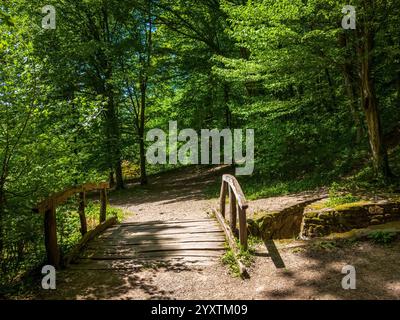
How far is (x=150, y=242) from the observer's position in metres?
6.91

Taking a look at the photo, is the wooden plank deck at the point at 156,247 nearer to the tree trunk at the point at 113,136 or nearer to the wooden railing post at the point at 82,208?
the wooden railing post at the point at 82,208

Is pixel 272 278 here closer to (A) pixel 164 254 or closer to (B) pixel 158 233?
(A) pixel 164 254

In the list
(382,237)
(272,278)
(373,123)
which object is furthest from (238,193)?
(373,123)

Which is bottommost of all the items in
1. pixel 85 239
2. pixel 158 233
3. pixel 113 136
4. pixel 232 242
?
pixel 158 233

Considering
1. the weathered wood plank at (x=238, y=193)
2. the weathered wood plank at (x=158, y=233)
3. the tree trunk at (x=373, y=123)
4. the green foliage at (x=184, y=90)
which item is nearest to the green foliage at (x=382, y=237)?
the weathered wood plank at (x=238, y=193)

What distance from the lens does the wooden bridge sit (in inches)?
223

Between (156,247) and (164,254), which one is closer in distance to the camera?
→ (164,254)

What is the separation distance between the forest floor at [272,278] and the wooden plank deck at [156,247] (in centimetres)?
29

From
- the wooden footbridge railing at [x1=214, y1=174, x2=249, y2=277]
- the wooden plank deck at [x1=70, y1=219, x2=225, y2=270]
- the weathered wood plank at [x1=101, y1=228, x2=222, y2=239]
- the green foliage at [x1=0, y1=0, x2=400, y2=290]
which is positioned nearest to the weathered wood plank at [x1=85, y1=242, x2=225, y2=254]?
the wooden plank deck at [x1=70, y1=219, x2=225, y2=270]

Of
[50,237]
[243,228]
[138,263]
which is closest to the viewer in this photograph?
[50,237]

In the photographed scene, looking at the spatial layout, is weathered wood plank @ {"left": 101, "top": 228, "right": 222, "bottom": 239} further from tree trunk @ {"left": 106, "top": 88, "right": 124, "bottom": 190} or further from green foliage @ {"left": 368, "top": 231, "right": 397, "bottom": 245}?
tree trunk @ {"left": 106, "top": 88, "right": 124, "bottom": 190}

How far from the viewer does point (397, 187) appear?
8.90m

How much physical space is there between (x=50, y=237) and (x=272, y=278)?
11.5ft

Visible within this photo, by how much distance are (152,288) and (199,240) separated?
6.72 feet
